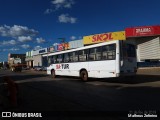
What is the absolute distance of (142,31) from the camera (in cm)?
3972

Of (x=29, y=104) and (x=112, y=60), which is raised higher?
(x=112, y=60)

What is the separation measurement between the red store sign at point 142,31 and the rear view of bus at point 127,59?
852 inches

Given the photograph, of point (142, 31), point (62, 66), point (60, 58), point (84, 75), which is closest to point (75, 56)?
point (84, 75)

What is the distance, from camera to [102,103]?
10.1 metres

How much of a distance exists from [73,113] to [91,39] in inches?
1539

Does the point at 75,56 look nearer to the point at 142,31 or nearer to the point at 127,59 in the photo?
the point at 127,59

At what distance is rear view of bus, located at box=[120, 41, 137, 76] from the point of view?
56.7 ft

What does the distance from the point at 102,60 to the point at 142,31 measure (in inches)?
908

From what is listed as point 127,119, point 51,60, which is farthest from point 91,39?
point 127,119

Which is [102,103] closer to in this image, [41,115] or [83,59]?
[41,115]

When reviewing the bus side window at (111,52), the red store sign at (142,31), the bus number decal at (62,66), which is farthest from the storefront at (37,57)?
the bus side window at (111,52)

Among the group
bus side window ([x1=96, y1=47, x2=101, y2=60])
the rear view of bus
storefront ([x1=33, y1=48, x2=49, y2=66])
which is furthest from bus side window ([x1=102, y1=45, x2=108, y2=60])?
storefront ([x1=33, y1=48, x2=49, y2=66])

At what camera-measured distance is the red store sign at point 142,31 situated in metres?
38.6

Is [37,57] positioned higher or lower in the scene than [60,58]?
higher
